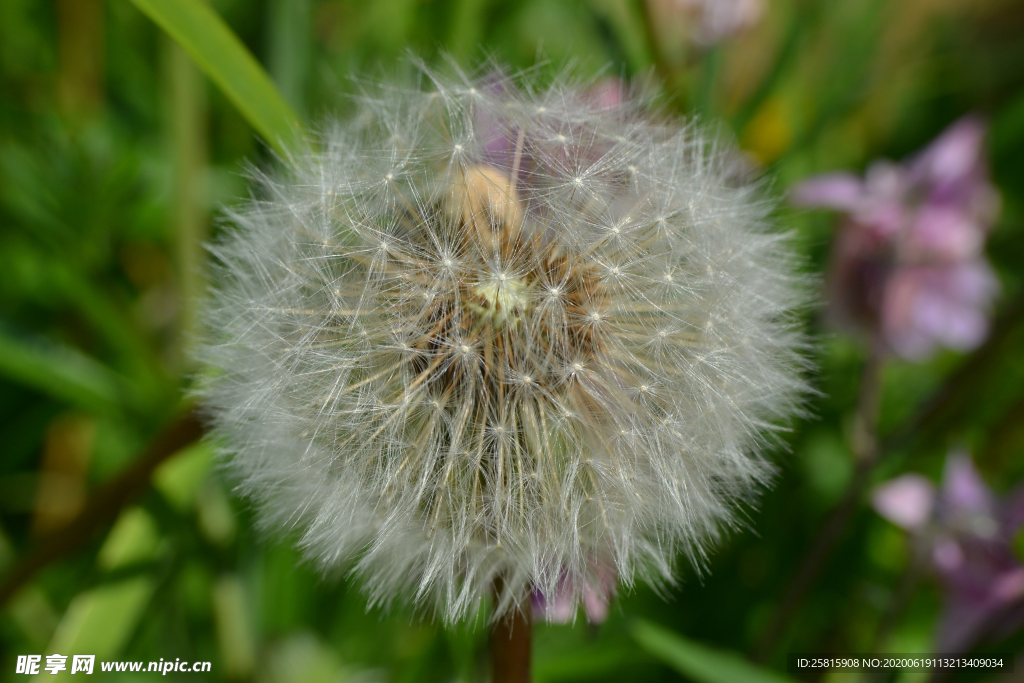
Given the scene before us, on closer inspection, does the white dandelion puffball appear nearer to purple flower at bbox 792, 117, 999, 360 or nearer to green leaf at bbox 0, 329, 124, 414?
purple flower at bbox 792, 117, 999, 360

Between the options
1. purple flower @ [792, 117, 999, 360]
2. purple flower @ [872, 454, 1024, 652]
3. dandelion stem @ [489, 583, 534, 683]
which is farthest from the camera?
purple flower @ [792, 117, 999, 360]

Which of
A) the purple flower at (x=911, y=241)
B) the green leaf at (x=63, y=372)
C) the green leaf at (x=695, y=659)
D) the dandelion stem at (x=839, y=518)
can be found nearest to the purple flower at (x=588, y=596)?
the green leaf at (x=695, y=659)

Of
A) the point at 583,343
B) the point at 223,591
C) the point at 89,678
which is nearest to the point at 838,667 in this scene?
the point at 583,343

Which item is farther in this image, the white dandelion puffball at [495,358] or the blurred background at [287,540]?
the blurred background at [287,540]

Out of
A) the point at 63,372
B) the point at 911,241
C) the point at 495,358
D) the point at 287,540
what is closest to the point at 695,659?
the point at 495,358

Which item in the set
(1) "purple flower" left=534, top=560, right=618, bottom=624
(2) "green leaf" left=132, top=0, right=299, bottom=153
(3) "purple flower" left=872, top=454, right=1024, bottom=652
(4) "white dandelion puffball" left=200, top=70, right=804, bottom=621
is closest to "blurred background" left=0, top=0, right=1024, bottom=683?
(3) "purple flower" left=872, top=454, right=1024, bottom=652

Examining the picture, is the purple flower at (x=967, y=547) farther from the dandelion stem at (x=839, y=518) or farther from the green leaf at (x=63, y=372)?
the green leaf at (x=63, y=372)

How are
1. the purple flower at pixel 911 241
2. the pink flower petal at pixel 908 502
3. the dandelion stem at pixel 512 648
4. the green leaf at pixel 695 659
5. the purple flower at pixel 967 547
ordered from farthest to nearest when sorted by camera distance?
the purple flower at pixel 911 241
the pink flower petal at pixel 908 502
the purple flower at pixel 967 547
the green leaf at pixel 695 659
the dandelion stem at pixel 512 648
